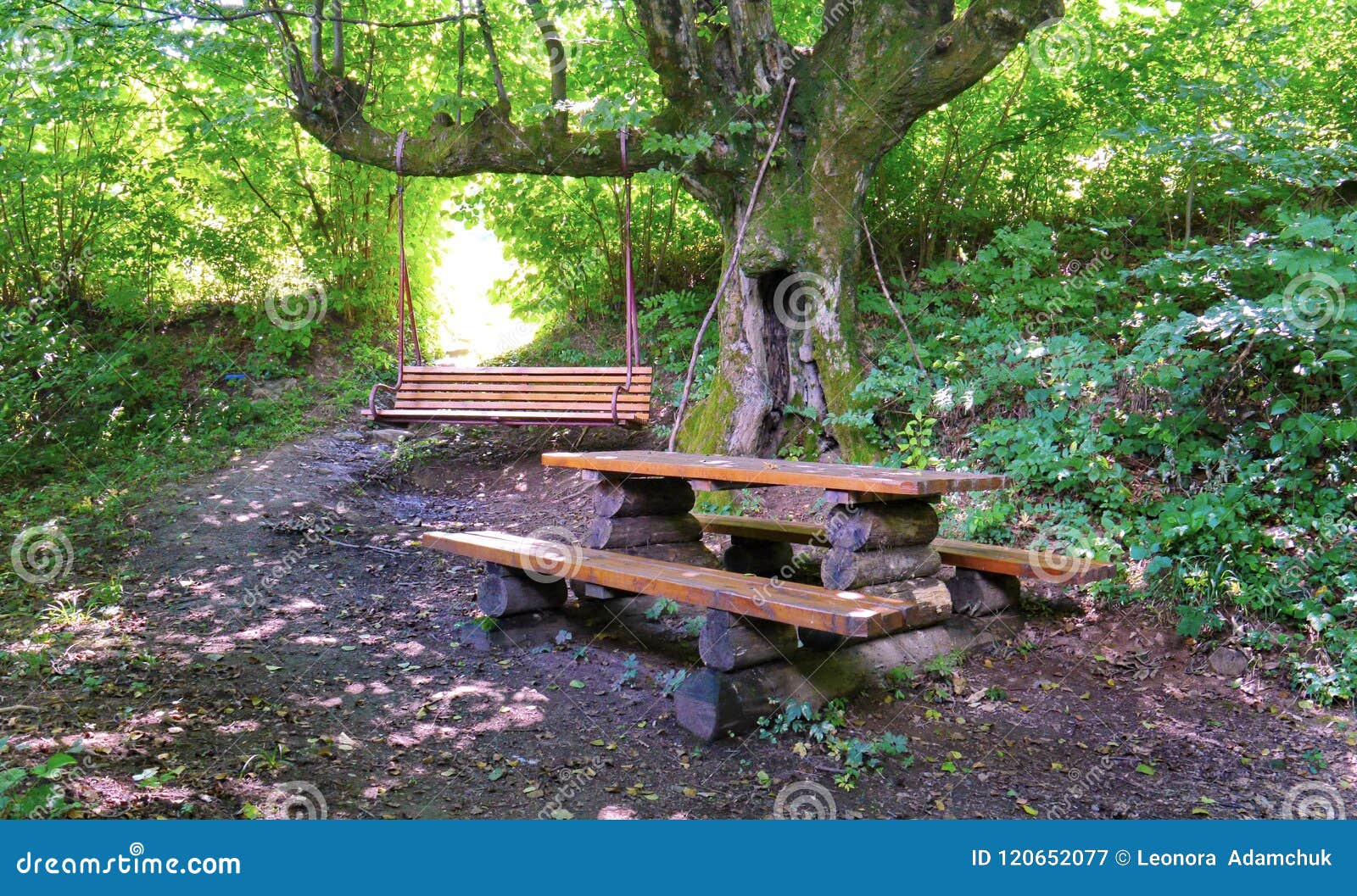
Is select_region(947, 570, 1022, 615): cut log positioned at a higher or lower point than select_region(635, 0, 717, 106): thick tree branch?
lower

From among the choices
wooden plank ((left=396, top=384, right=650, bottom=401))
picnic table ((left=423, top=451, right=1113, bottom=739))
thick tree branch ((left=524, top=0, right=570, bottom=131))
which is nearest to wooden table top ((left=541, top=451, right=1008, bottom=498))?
picnic table ((left=423, top=451, right=1113, bottom=739))

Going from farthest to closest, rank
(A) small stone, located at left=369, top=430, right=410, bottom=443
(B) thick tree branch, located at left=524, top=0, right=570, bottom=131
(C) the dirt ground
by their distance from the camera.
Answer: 1. (A) small stone, located at left=369, top=430, right=410, bottom=443
2. (B) thick tree branch, located at left=524, top=0, right=570, bottom=131
3. (C) the dirt ground

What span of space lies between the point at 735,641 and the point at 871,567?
72 centimetres

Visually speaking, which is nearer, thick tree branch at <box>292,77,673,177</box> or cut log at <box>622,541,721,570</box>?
cut log at <box>622,541,721,570</box>

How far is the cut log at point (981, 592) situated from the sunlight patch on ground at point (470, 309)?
7368 millimetres

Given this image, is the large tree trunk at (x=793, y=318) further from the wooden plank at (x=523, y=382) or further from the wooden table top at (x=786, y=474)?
the wooden table top at (x=786, y=474)

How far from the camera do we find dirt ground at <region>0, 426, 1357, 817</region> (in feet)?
10.1

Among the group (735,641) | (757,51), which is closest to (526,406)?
(757,51)

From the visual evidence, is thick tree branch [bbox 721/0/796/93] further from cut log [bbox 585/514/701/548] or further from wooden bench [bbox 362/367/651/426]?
cut log [bbox 585/514/701/548]

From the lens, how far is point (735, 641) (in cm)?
361

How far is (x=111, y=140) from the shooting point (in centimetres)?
945

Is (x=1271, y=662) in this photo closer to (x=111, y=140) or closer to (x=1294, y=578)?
(x=1294, y=578)

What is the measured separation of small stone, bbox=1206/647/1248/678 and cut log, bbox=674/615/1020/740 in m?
0.89

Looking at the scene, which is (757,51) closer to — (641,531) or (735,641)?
(641,531)
